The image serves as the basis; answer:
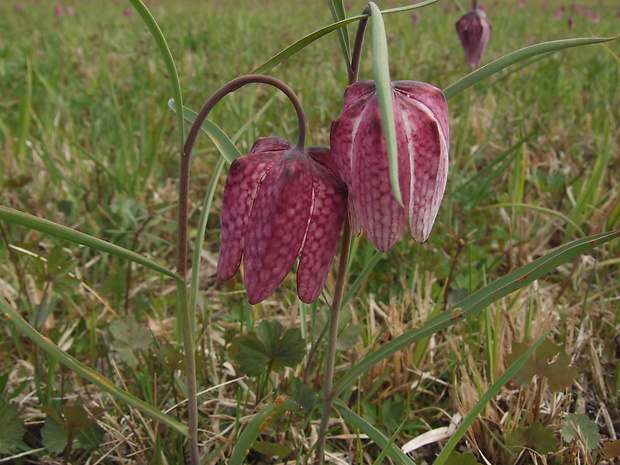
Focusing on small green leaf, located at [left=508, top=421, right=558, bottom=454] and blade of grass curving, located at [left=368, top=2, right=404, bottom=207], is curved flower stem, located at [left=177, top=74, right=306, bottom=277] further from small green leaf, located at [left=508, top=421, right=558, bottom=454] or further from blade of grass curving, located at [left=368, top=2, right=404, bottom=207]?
small green leaf, located at [left=508, top=421, right=558, bottom=454]

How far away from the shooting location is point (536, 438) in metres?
0.84

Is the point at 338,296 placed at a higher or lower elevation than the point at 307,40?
lower

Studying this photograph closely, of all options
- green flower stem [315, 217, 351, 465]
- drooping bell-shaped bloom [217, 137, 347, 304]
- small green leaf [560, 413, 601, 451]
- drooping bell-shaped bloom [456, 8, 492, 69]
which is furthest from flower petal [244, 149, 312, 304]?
drooping bell-shaped bloom [456, 8, 492, 69]

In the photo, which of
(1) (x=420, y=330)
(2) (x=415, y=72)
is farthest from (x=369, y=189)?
(2) (x=415, y=72)

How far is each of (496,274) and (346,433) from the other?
0.69m

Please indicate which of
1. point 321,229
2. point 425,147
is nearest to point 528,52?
point 425,147

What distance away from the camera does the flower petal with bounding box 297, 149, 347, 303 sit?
583 mm

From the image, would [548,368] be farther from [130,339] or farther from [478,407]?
[130,339]

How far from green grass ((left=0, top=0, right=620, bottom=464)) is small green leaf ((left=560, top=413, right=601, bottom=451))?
15 millimetres

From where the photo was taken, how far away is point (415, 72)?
8.99 ft

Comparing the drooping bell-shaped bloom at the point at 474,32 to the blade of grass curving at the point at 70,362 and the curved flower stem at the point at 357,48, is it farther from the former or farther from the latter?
the blade of grass curving at the point at 70,362

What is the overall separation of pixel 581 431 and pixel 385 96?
0.68 meters

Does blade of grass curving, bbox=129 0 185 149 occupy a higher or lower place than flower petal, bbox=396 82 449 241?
higher

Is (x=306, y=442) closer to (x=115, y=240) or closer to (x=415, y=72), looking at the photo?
(x=115, y=240)
